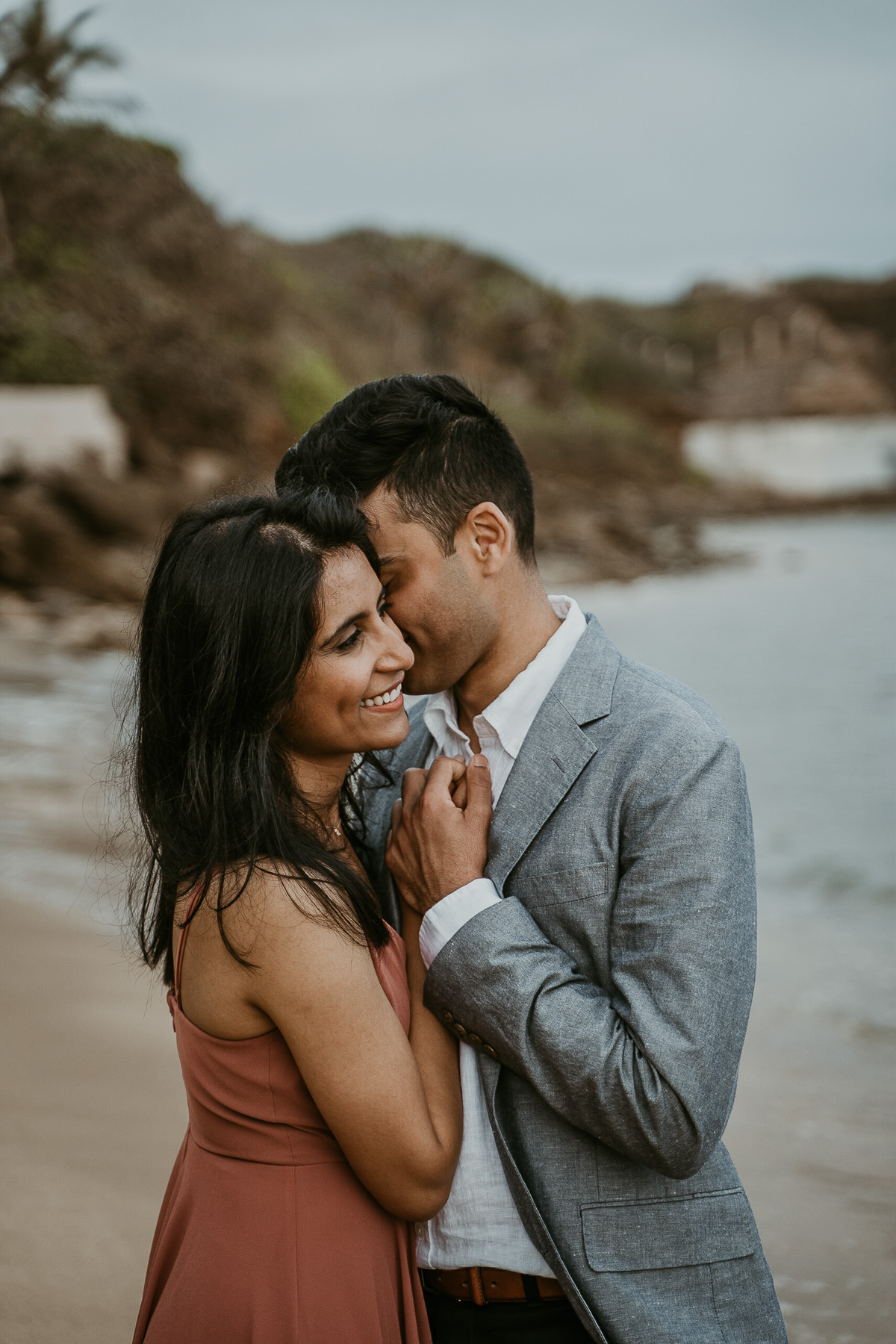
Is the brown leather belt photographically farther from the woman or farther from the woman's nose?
the woman's nose

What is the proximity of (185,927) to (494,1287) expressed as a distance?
30.2 inches

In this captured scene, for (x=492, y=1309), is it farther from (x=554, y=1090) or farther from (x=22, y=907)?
(x=22, y=907)

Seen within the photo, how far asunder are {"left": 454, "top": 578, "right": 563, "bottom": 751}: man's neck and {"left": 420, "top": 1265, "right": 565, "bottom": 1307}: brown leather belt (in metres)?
0.89

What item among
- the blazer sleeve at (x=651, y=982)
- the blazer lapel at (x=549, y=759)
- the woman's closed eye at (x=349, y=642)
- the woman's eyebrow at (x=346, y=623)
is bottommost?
the blazer sleeve at (x=651, y=982)

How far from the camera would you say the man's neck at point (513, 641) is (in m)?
2.17

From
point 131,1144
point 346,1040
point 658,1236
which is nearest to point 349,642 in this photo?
point 346,1040

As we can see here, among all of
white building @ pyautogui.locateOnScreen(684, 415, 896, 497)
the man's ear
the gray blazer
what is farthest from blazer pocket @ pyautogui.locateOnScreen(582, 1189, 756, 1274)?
white building @ pyautogui.locateOnScreen(684, 415, 896, 497)

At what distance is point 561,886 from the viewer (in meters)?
1.77

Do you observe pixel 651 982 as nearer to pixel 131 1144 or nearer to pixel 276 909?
pixel 276 909

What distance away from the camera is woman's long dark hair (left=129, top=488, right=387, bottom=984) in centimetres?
179

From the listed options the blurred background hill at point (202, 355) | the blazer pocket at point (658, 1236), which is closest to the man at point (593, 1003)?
the blazer pocket at point (658, 1236)

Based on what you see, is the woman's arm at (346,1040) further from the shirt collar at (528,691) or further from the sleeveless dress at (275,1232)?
the shirt collar at (528,691)

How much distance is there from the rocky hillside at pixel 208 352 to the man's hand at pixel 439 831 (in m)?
0.73

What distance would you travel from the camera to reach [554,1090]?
1655 mm
